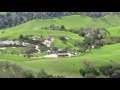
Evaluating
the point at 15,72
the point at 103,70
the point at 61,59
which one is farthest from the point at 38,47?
the point at 15,72

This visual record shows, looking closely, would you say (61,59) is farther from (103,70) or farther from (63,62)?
(103,70)

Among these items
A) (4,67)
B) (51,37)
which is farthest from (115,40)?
(4,67)

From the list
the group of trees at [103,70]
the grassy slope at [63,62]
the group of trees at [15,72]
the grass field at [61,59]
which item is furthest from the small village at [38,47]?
the group of trees at [15,72]

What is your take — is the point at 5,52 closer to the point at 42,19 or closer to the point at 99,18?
the point at 42,19

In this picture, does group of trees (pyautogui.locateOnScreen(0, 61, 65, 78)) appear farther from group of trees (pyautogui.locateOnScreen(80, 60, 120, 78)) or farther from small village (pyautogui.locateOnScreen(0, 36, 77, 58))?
small village (pyautogui.locateOnScreen(0, 36, 77, 58))

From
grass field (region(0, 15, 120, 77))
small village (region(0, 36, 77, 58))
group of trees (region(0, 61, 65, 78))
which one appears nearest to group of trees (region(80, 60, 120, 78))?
grass field (region(0, 15, 120, 77))

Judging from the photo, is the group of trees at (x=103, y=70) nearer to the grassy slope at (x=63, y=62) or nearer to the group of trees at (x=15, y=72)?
the grassy slope at (x=63, y=62)

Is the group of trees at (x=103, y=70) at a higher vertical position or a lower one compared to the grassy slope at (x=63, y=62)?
lower

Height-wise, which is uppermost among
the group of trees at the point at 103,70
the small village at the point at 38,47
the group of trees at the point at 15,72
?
the small village at the point at 38,47
